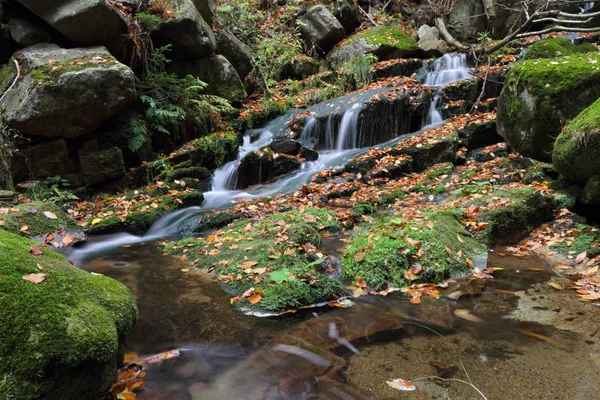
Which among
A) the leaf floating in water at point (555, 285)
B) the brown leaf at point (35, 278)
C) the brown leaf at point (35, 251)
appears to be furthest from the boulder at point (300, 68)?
the brown leaf at point (35, 278)

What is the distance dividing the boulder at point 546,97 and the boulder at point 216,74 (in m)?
7.86

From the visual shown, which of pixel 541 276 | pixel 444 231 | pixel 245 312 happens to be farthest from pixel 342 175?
pixel 245 312

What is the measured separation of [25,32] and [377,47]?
1175 centimetres

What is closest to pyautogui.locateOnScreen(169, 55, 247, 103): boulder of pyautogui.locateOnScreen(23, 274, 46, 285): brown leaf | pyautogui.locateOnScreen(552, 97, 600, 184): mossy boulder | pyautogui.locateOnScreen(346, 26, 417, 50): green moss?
pyautogui.locateOnScreen(346, 26, 417, 50): green moss

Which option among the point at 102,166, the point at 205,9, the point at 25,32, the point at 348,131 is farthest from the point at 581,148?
the point at 25,32

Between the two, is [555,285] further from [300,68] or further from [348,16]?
[348,16]

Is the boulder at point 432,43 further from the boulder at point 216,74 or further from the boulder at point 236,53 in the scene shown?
the boulder at point 216,74

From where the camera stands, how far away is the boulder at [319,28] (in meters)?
16.0

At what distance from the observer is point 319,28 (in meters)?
16.0

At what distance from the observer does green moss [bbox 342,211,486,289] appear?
3.89 m

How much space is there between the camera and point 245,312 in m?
3.39

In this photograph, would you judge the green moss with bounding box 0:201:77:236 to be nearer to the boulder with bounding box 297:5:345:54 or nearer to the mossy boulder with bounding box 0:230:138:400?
the mossy boulder with bounding box 0:230:138:400

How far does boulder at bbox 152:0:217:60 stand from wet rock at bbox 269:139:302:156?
3541 millimetres

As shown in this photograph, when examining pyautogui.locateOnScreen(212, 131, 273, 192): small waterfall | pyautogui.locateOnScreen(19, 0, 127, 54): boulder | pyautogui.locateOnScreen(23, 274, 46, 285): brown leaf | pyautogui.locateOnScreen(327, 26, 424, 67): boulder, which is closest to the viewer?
pyautogui.locateOnScreen(23, 274, 46, 285): brown leaf
